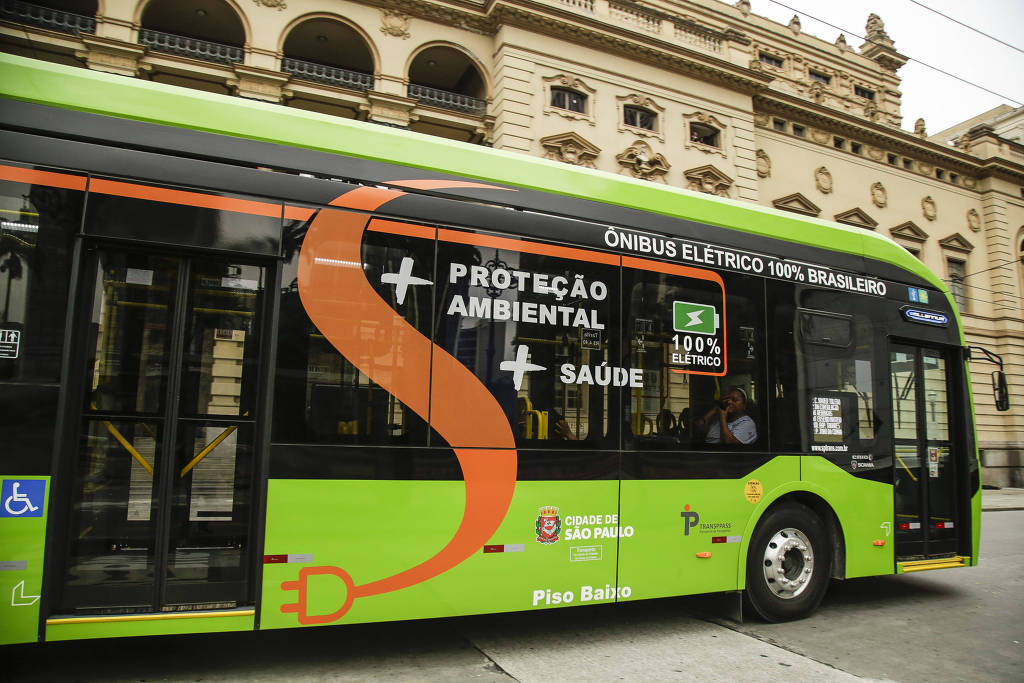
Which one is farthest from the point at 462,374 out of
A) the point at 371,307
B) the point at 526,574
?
the point at 526,574

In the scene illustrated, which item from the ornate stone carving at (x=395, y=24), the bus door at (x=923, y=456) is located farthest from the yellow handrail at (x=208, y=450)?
the ornate stone carving at (x=395, y=24)

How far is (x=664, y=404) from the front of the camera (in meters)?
5.36

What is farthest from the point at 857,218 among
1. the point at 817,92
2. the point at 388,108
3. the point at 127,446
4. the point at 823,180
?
the point at 127,446

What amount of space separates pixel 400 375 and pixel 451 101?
19.4 meters

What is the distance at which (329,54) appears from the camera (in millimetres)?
22469

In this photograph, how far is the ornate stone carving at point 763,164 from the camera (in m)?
26.0

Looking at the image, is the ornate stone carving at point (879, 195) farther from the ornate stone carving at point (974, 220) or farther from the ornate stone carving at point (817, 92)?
the ornate stone carving at point (974, 220)

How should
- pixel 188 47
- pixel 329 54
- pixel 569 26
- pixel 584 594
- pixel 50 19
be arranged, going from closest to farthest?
pixel 584 594
pixel 50 19
pixel 188 47
pixel 569 26
pixel 329 54

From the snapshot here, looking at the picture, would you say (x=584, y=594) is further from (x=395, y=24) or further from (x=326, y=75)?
(x=395, y=24)

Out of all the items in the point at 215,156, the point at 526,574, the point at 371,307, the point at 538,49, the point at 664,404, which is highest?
the point at 538,49

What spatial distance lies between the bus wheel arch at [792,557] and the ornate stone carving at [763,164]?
22.5m

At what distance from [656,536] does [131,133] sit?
15.2 ft

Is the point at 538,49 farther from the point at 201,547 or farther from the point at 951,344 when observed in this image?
the point at 201,547

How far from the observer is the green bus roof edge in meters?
4.02
